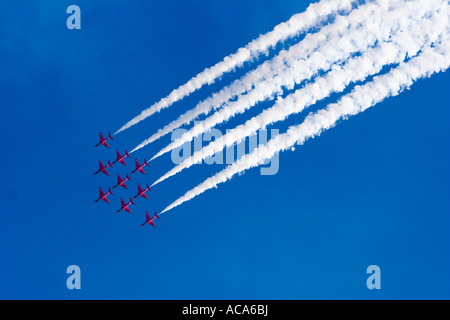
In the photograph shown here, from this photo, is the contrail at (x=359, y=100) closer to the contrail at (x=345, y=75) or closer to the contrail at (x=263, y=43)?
the contrail at (x=345, y=75)

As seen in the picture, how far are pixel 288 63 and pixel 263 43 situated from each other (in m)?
2.24

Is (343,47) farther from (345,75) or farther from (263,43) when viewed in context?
(263,43)

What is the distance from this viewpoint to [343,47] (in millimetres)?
31594

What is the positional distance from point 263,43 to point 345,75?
5709 millimetres

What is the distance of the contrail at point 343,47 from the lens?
30.6 m

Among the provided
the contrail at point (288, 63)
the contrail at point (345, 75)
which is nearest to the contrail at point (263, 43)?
the contrail at point (288, 63)

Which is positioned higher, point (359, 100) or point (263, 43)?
point (263, 43)

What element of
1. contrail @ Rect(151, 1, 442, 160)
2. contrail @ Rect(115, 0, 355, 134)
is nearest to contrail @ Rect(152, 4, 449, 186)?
contrail @ Rect(151, 1, 442, 160)

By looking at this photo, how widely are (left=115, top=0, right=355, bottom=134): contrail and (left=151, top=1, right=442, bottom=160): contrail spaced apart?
1831 mm

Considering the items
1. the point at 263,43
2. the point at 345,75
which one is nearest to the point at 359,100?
the point at 345,75

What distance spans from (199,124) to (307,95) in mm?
7578

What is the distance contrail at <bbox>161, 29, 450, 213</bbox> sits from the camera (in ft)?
99.5

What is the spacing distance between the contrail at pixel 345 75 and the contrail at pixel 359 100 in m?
0.65

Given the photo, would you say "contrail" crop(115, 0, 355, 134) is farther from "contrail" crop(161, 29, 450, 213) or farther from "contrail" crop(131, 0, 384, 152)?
"contrail" crop(161, 29, 450, 213)
